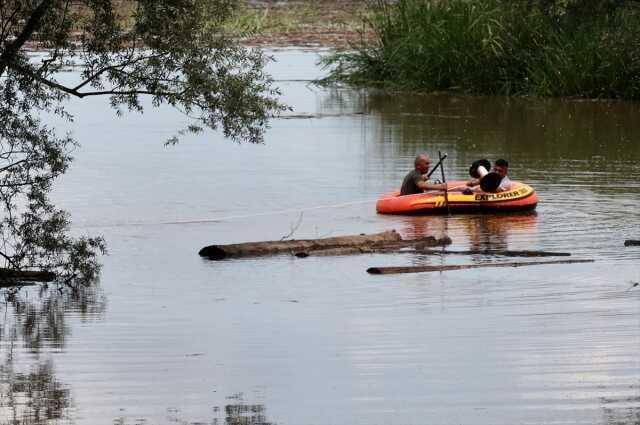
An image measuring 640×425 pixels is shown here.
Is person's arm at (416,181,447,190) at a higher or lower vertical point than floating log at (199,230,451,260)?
higher

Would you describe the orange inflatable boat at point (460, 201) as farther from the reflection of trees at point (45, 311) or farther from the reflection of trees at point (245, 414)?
the reflection of trees at point (245, 414)

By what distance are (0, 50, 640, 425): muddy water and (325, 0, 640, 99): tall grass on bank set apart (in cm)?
691

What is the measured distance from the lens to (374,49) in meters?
45.2

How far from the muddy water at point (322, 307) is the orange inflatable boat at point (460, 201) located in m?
0.26

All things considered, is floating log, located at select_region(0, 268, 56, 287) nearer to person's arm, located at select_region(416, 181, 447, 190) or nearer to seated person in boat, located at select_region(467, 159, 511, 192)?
person's arm, located at select_region(416, 181, 447, 190)

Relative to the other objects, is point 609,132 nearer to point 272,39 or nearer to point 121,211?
point 121,211

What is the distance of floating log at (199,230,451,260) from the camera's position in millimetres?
20438

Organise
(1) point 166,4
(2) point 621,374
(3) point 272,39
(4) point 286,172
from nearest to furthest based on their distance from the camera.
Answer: (2) point 621,374 < (1) point 166,4 < (4) point 286,172 < (3) point 272,39

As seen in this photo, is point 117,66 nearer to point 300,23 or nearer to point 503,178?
point 503,178

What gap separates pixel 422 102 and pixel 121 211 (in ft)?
59.5

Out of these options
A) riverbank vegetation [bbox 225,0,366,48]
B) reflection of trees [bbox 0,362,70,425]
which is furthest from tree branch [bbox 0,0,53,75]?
riverbank vegetation [bbox 225,0,366,48]

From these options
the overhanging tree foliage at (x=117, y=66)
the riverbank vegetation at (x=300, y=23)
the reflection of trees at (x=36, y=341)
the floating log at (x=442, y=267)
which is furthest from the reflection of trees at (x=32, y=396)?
the riverbank vegetation at (x=300, y=23)

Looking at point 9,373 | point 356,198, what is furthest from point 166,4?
point 356,198

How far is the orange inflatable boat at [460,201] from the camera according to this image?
24.5 metres
